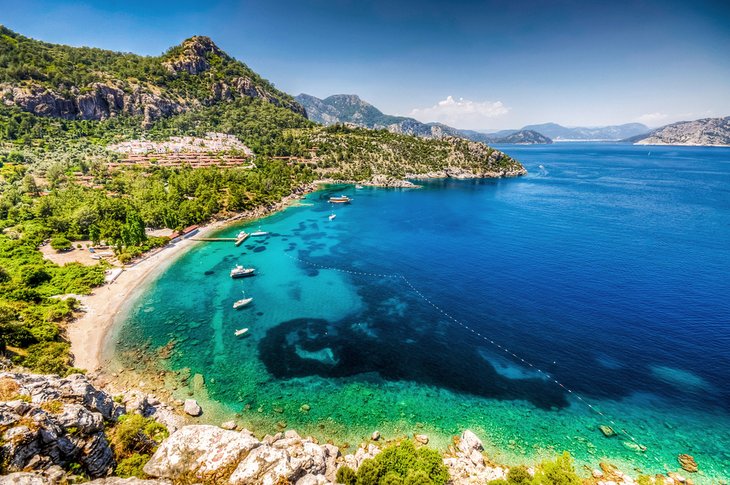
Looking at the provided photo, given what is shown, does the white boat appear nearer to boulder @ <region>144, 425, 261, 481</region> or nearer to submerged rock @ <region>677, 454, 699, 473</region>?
boulder @ <region>144, 425, 261, 481</region>

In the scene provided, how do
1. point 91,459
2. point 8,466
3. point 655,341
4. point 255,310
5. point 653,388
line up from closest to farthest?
point 8,466 < point 91,459 < point 653,388 < point 655,341 < point 255,310

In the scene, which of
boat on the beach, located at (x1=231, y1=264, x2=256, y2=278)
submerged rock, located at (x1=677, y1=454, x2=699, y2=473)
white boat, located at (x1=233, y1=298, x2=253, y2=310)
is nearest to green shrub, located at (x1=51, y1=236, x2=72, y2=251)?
boat on the beach, located at (x1=231, y1=264, x2=256, y2=278)

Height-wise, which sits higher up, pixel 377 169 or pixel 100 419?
pixel 377 169

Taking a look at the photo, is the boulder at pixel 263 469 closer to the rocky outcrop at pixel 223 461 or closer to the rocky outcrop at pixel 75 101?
the rocky outcrop at pixel 223 461

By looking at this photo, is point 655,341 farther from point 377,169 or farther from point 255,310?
point 377,169

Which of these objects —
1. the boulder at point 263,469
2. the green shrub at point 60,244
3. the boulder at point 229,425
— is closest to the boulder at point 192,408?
the boulder at point 229,425

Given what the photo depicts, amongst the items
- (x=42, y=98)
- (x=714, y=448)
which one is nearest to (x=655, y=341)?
(x=714, y=448)

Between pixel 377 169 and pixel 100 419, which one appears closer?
pixel 100 419

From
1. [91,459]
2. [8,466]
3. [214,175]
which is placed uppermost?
[214,175]

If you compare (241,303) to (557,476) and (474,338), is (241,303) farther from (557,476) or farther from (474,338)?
(557,476)
